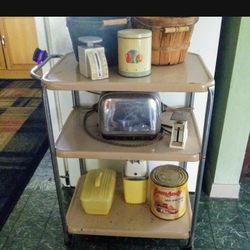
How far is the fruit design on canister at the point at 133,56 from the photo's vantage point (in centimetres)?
82

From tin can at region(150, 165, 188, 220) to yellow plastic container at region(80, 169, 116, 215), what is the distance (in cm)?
19

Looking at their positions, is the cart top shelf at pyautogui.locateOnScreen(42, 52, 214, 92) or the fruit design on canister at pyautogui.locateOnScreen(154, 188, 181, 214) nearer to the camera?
the cart top shelf at pyautogui.locateOnScreen(42, 52, 214, 92)

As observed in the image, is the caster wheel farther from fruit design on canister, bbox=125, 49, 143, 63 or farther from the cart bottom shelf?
fruit design on canister, bbox=125, 49, 143, 63

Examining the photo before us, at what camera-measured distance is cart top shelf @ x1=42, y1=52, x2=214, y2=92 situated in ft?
2.64

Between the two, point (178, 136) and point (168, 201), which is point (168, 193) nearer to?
point (168, 201)

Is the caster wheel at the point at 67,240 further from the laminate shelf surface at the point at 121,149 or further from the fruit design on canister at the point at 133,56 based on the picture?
the fruit design on canister at the point at 133,56

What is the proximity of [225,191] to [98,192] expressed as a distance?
663mm

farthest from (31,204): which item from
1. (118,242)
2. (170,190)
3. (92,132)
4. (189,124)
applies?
(189,124)

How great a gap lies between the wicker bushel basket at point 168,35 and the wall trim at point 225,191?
30.5 inches

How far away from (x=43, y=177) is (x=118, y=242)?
630mm

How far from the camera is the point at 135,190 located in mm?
1218

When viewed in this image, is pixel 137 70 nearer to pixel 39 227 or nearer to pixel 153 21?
pixel 153 21

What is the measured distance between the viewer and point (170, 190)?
3.58 ft

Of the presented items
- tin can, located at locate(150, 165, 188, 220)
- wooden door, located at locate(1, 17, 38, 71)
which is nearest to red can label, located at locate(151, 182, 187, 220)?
tin can, located at locate(150, 165, 188, 220)
